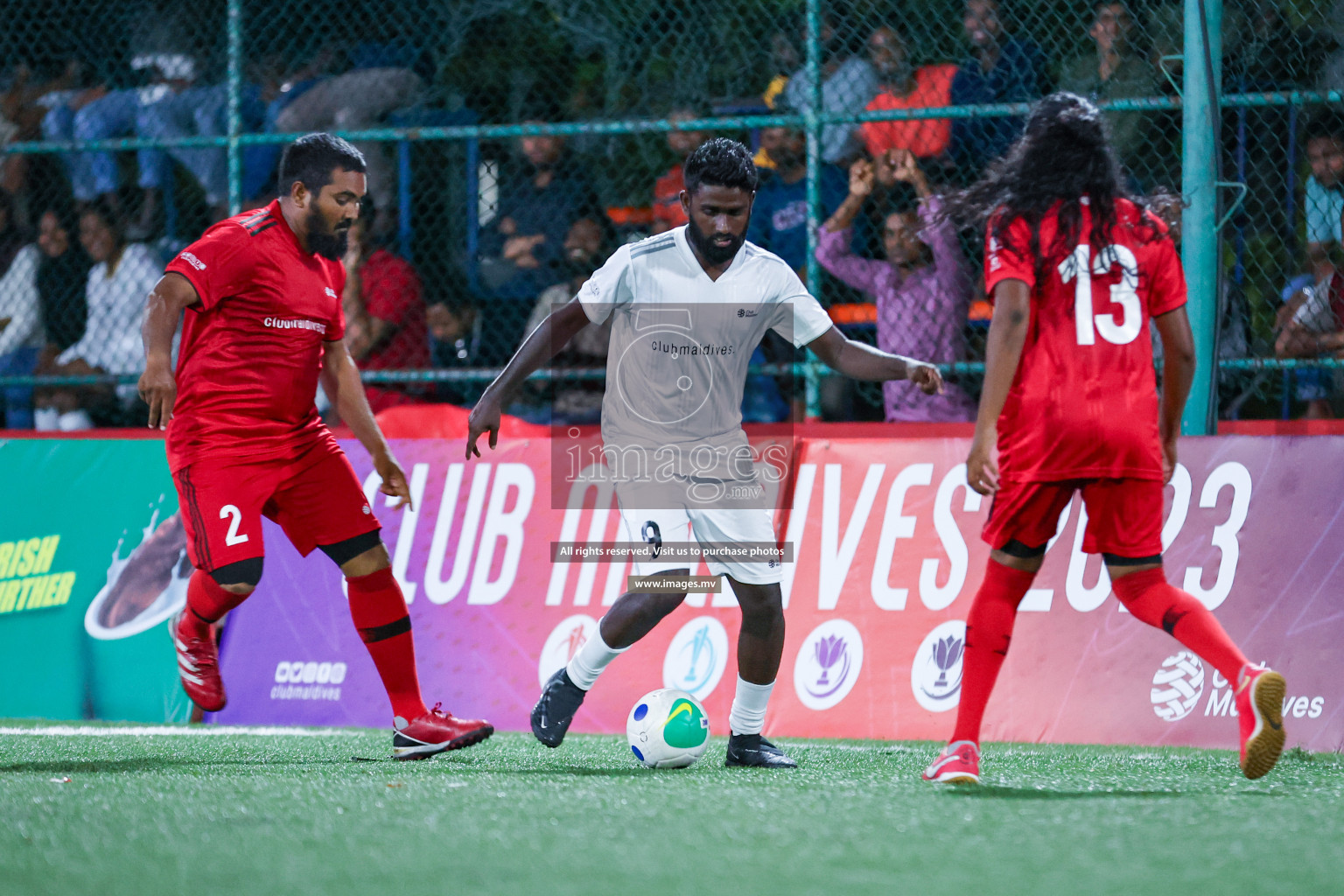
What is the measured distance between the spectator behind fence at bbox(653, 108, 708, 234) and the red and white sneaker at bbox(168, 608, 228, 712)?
3.56 meters

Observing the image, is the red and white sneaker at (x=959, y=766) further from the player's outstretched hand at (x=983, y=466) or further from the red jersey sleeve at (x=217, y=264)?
the red jersey sleeve at (x=217, y=264)

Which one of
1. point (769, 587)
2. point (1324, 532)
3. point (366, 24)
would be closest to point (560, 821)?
point (769, 587)

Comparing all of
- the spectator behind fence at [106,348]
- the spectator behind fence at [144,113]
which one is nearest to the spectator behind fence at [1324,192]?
the spectator behind fence at [144,113]

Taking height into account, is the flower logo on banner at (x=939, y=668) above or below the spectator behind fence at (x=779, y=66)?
below

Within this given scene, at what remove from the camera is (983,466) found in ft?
12.7

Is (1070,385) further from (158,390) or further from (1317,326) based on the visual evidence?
(1317,326)

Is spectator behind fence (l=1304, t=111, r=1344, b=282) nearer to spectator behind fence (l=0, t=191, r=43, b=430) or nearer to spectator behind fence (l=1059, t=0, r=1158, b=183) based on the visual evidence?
spectator behind fence (l=1059, t=0, r=1158, b=183)

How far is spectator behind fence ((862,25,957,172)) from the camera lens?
7137 mm

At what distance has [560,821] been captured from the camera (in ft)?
10.8

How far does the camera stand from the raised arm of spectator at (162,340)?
4512 millimetres

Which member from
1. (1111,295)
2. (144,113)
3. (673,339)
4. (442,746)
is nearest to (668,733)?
(442,746)

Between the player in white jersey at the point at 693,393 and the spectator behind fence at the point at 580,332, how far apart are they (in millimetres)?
2628

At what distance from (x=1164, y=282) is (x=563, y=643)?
127 inches

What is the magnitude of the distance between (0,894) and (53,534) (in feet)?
15.8
